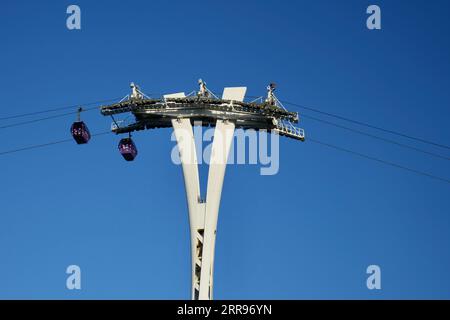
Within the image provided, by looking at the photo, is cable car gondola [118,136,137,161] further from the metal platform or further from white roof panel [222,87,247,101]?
white roof panel [222,87,247,101]

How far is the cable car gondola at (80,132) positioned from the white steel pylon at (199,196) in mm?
9739

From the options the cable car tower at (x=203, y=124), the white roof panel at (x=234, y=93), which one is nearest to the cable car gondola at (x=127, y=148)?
the cable car tower at (x=203, y=124)

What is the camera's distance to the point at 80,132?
266 ft

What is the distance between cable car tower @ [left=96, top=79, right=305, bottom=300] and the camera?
73375 millimetres

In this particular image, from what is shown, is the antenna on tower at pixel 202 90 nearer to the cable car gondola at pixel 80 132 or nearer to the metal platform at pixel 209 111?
the metal platform at pixel 209 111

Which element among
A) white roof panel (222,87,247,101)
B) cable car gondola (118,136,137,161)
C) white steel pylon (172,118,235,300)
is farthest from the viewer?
cable car gondola (118,136,137,161)

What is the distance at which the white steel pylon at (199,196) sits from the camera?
238ft

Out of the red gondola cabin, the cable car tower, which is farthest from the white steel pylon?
the red gondola cabin

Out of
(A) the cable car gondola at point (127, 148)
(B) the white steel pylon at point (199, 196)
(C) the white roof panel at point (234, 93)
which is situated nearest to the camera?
(B) the white steel pylon at point (199, 196)

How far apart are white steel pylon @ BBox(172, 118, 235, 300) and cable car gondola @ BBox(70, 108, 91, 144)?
9739mm

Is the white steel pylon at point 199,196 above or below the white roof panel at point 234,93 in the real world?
below
